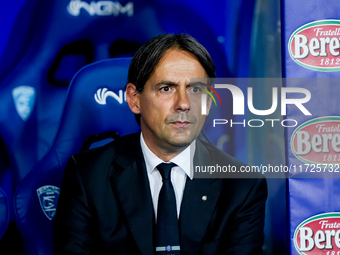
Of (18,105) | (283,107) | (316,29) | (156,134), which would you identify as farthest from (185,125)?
(18,105)

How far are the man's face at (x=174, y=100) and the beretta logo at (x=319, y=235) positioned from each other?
0.74 metres

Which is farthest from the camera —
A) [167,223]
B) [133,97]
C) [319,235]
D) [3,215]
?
[3,215]

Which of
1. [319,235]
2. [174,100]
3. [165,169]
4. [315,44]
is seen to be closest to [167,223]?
[165,169]

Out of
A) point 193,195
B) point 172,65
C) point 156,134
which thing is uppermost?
point 172,65

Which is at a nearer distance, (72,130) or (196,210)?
(196,210)

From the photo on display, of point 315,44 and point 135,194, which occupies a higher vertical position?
point 315,44

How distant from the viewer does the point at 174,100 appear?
1.81m

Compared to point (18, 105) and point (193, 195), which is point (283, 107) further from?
point (18, 105)

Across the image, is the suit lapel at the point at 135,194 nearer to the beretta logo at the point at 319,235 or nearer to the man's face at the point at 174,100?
the man's face at the point at 174,100

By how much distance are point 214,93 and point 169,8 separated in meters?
0.64

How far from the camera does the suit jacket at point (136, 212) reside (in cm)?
177

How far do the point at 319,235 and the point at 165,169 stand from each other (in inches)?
33.6

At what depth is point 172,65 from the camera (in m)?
1.82

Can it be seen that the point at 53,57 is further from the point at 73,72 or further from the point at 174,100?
the point at 174,100
